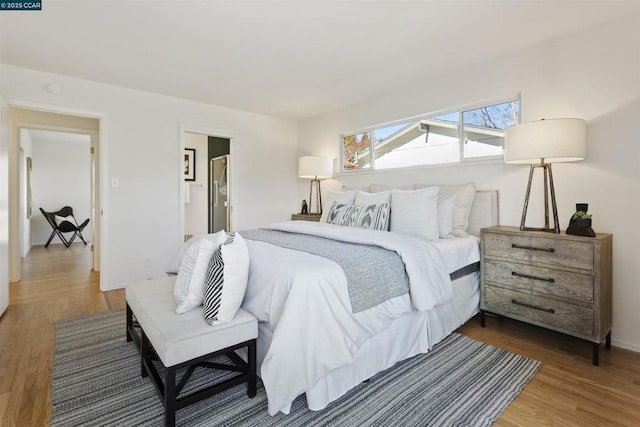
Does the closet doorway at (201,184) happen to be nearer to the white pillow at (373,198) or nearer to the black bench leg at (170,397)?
the white pillow at (373,198)

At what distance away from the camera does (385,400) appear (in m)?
1.63

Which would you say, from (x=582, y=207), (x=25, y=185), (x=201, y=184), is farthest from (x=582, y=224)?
(x=25, y=185)

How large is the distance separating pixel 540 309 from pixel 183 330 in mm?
2309

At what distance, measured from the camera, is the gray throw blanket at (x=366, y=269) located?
1.68m

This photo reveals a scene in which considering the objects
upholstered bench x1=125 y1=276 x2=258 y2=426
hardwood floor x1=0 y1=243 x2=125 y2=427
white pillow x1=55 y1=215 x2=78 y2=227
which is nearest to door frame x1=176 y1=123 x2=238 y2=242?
hardwood floor x1=0 y1=243 x2=125 y2=427

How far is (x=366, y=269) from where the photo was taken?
1767 millimetres

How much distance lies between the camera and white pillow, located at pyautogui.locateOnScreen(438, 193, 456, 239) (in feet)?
8.82

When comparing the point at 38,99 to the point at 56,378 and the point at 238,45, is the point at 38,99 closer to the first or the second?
the point at 238,45

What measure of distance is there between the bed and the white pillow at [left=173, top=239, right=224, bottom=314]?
26 centimetres

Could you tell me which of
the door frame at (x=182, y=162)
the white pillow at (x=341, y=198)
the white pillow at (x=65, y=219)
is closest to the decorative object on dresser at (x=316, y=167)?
the white pillow at (x=341, y=198)

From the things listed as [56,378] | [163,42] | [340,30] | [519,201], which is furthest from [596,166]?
[56,378]

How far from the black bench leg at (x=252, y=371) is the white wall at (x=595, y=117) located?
2.41m

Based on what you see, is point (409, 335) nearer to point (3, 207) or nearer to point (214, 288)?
point (214, 288)

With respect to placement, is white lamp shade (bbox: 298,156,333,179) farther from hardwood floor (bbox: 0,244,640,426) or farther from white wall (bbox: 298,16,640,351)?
hardwood floor (bbox: 0,244,640,426)
